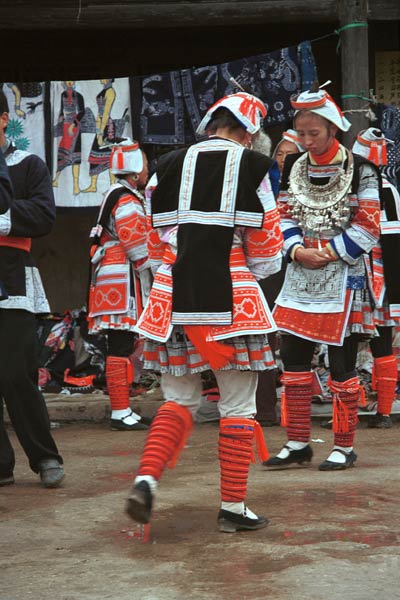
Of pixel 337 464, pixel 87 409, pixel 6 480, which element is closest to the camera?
pixel 6 480

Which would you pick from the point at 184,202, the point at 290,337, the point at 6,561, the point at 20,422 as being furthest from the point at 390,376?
the point at 6,561

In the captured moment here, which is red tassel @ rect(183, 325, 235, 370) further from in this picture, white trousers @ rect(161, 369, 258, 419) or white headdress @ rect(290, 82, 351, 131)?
white headdress @ rect(290, 82, 351, 131)

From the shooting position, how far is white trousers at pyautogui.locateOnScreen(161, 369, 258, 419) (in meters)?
4.38

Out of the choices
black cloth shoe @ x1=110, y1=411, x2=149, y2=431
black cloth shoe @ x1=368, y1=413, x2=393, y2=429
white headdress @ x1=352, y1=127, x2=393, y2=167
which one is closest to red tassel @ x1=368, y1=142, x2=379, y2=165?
white headdress @ x1=352, y1=127, x2=393, y2=167

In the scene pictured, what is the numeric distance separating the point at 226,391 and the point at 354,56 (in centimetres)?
513

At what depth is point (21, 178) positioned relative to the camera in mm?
5426

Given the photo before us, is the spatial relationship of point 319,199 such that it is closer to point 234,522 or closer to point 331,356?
point 331,356

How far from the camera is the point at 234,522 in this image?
432 centimetres

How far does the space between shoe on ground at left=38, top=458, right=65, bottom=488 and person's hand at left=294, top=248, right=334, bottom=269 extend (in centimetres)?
165

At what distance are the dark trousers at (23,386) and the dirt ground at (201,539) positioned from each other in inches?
8.2

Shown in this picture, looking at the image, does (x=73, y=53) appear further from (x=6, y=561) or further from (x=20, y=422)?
(x=6, y=561)

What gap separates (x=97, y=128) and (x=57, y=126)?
34 centimetres

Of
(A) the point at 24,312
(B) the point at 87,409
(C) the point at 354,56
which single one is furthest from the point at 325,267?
(C) the point at 354,56

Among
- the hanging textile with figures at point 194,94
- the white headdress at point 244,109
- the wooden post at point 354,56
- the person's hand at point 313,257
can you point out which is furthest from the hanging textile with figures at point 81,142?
Result: the white headdress at point 244,109
